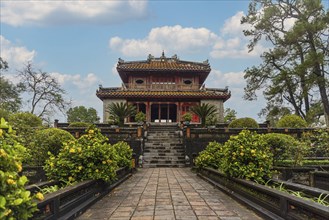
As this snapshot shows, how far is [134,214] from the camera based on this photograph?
5.23 m

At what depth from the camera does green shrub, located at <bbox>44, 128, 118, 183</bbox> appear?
6.35m

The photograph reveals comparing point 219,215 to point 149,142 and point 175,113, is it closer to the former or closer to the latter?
point 149,142

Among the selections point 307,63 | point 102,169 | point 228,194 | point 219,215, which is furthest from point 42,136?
point 307,63

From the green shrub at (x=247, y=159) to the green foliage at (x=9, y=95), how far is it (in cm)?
2814

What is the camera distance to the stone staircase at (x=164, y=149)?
17672 millimetres

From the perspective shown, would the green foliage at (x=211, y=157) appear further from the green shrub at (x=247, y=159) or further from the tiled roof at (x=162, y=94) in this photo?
the tiled roof at (x=162, y=94)

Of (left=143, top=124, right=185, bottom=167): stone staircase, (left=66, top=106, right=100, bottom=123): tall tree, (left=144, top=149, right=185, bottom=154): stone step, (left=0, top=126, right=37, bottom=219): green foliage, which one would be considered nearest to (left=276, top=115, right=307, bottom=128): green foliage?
(left=143, top=124, right=185, bottom=167): stone staircase

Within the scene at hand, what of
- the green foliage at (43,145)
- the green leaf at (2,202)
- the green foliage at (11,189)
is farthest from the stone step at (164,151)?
the green leaf at (2,202)

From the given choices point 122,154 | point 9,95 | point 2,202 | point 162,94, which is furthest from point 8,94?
point 2,202

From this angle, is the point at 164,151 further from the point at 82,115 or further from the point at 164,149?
the point at 82,115

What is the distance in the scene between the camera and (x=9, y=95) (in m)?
31.1

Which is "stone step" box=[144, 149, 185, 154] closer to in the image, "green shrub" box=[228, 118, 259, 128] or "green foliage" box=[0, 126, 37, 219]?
"green shrub" box=[228, 118, 259, 128]

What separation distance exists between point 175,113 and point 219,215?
29766mm

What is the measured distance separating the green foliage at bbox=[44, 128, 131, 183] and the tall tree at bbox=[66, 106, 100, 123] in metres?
46.9
